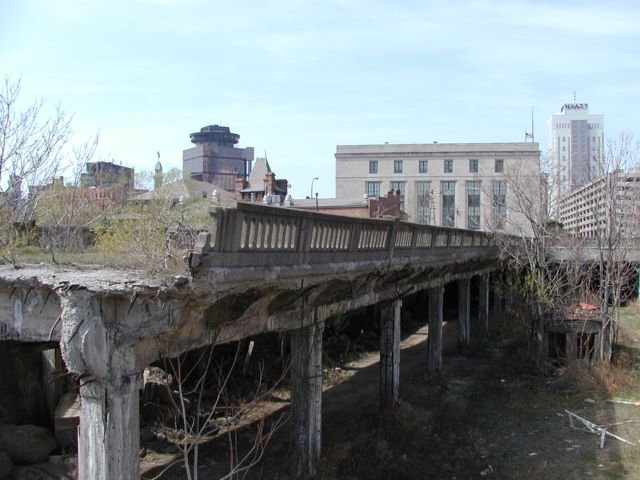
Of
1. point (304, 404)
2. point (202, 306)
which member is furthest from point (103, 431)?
point (304, 404)

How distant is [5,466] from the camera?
11.8 m

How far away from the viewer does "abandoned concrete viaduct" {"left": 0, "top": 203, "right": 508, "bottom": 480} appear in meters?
6.37

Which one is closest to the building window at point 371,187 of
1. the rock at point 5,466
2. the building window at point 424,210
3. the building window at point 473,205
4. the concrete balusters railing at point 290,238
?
the building window at point 424,210

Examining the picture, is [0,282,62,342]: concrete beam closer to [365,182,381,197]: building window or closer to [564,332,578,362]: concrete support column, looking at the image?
[564,332,578,362]: concrete support column

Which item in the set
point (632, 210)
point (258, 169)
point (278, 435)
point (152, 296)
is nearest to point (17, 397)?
point (278, 435)

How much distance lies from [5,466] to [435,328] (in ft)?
44.8

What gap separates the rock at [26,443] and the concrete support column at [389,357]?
26.1 ft

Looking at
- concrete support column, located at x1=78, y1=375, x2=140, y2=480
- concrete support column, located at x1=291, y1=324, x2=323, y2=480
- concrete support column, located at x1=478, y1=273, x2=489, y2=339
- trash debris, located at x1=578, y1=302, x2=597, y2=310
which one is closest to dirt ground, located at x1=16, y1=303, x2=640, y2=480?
concrete support column, located at x1=291, y1=324, x2=323, y2=480

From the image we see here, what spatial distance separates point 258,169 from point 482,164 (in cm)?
3264

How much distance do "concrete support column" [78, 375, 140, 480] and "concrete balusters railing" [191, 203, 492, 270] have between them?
1.59 metres

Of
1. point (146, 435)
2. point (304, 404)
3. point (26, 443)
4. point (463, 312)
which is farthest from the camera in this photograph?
point (463, 312)

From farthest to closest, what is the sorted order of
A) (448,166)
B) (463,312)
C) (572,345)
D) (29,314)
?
(448,166), (463,312), (572,345), (29,314)

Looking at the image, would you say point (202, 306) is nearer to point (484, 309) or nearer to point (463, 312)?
point (463, 312)

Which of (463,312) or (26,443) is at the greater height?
(463,312)
